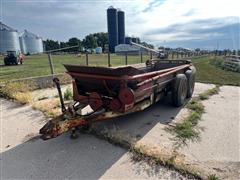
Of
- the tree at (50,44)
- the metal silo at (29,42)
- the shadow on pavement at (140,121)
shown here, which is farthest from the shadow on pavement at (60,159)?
the tree at (50,44)

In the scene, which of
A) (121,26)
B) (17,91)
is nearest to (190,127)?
(17,91)

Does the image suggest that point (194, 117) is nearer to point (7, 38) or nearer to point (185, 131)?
point (185, 131)

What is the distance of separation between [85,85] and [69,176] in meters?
1.69

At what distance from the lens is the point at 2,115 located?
4449mm

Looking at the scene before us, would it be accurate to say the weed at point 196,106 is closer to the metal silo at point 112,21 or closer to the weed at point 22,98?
the weed at point 22,98

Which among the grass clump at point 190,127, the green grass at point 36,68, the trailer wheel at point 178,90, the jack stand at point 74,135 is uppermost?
the trailer wheel at point 178,90

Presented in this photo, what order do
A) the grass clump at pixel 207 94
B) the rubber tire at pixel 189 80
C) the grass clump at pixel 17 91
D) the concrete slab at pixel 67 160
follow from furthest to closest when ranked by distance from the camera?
the grass clump at pixel 207 94
the rubber tire at pixel 189 80
the grass clump at pixel 17 91
the concrete slab at pixel 67 160

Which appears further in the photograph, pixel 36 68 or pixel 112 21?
pixel 112 21

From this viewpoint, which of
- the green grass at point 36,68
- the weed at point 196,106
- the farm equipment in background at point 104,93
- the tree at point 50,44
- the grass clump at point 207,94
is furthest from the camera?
the tree at point 50,44

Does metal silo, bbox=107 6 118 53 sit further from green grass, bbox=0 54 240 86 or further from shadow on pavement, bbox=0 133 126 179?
shadow on pavement, bbox=0 133 126 179

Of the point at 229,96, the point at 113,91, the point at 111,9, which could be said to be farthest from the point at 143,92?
the point at 111,9

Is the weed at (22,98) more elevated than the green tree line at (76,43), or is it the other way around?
the green tree line at (76,43)

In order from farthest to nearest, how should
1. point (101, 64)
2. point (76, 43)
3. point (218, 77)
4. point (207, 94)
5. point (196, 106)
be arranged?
point (76, 43), point (101, 64), point (218, 77), point (207, 94), point (196, 106)

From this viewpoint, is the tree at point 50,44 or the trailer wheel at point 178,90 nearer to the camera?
the trailer wheel at point 178,90
